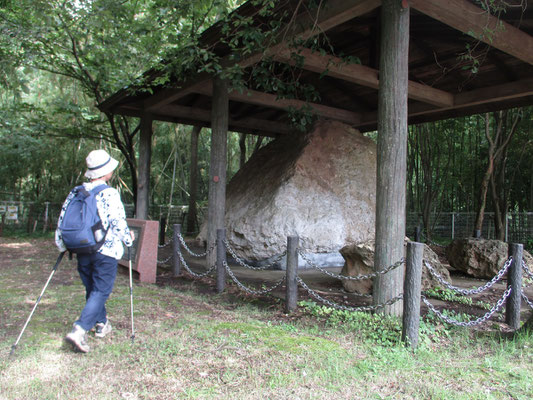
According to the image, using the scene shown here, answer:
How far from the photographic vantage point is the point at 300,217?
772 cm

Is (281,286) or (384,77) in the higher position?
(384,77)

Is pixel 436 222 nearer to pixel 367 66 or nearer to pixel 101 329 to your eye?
pixel 367 66

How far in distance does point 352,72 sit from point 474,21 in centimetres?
228

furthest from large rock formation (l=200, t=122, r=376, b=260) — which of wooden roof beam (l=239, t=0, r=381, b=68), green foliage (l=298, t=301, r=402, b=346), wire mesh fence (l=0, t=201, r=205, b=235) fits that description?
wire mesh fence (l=0, t=201, r=205, b=235)

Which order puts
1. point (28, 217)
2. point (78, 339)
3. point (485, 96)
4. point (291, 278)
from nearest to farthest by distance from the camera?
point (78, 339) < point (291, 278) < point (485, 96) < point (28, 217)

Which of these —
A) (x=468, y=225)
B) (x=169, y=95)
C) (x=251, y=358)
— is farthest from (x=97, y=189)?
(x=468, y=225)

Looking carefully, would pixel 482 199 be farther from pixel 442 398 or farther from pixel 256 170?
pixel 442 398

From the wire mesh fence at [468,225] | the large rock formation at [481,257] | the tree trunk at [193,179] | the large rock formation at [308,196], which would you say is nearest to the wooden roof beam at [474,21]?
the large rock formation at [481,257]

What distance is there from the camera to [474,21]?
196 inches

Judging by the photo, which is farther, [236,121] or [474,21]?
[236,121]

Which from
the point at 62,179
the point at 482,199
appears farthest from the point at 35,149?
the point at 482,199

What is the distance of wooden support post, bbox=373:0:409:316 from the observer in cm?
438

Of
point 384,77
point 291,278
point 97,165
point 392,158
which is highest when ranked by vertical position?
point 384,77

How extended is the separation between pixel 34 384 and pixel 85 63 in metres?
8.85
